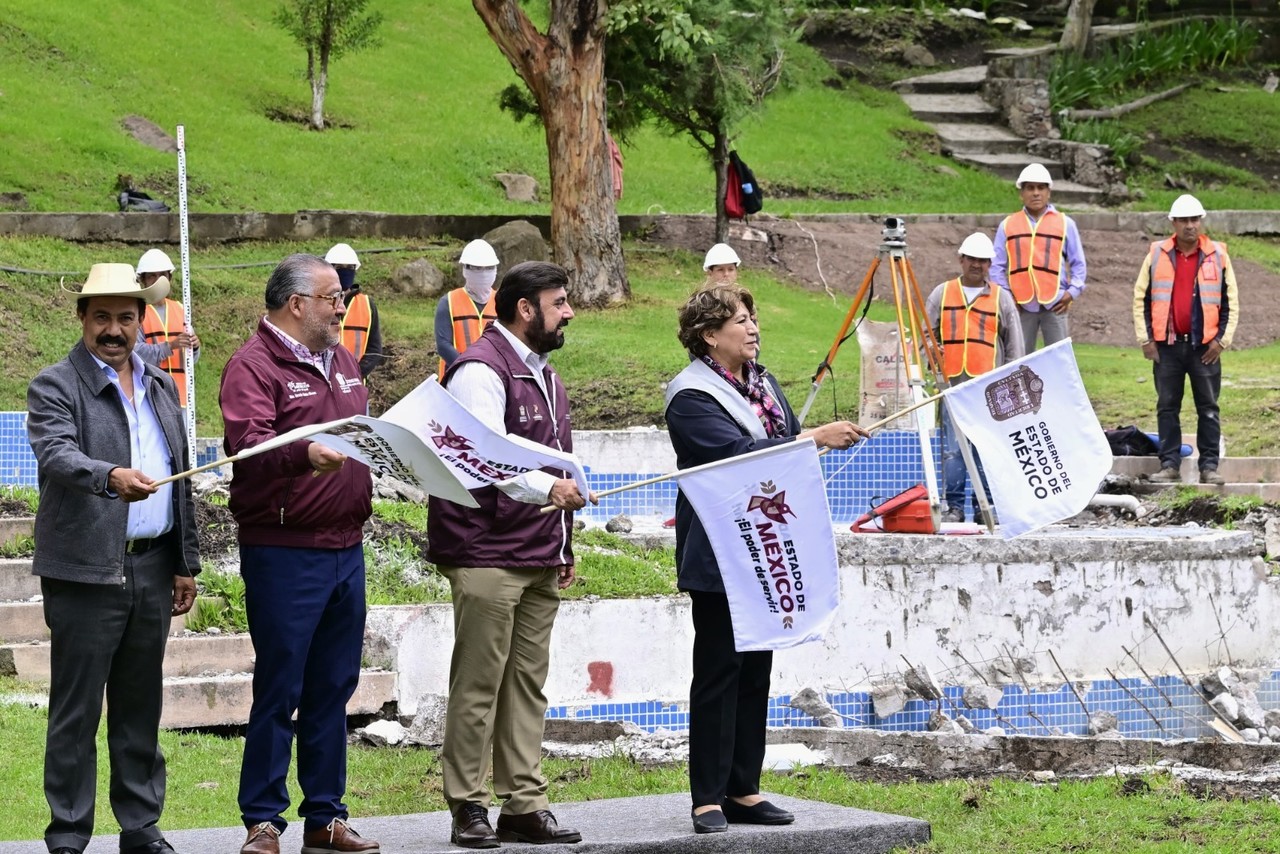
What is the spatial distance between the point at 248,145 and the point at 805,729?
19.6 metres

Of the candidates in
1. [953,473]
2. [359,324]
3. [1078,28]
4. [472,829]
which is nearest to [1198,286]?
[953,473]

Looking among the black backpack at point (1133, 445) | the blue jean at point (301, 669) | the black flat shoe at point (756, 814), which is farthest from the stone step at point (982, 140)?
the blue jean at point (301, 669)

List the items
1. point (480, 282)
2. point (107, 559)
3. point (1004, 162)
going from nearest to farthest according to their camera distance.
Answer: point (107, 559) → point (480, 282) → point (1004, 162)

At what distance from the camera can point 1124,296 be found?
76.8ft

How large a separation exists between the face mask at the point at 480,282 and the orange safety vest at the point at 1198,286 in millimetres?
5128

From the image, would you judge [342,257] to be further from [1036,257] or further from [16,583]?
[1036,257]

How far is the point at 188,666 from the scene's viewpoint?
9.72 meters

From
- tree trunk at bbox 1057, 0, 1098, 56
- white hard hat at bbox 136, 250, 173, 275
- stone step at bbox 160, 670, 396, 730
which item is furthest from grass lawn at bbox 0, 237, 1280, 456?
tree trunk at bbox 1057, 0, 1098, 56

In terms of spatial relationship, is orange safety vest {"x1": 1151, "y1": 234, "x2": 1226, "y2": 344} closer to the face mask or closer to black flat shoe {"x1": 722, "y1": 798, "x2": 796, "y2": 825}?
the face mask

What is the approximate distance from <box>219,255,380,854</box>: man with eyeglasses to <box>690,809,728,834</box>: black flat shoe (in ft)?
3.83

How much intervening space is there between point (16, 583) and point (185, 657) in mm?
1594

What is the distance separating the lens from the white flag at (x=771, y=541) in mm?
6473

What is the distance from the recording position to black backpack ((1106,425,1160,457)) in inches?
583

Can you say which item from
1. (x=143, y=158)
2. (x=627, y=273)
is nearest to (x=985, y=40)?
(x=627, y=273)
